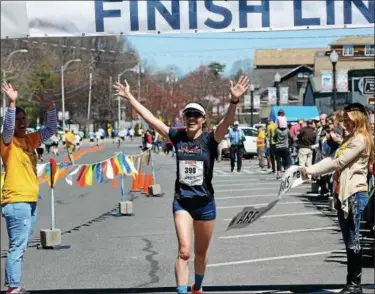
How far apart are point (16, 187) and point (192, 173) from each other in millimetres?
1618

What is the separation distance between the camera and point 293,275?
30.1 ft

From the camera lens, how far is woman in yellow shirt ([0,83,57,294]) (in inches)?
301

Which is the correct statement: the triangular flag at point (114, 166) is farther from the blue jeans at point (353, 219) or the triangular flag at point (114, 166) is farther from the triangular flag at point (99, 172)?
the blue jeans at point (353, 219)

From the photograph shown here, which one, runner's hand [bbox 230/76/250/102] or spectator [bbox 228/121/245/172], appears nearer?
runner's hand [bbox 230/76/250/102]

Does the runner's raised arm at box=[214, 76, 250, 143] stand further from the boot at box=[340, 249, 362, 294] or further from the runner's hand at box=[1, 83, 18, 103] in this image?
the runner's hand at box=[1, 83, 18, 103]

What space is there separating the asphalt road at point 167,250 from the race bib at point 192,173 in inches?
64.3

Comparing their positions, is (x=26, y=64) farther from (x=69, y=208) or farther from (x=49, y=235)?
(x=49, y=235)

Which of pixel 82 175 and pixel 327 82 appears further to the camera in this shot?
pixel 327 82

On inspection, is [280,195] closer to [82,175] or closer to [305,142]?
[82,175]

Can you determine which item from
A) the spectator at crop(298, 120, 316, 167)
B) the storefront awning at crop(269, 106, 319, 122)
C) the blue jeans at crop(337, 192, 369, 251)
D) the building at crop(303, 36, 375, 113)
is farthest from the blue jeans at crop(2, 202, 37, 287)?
the storefront awning at crop(269, 106, 319, 122)

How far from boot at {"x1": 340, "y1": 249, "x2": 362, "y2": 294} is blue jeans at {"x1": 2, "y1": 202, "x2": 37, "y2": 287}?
9.56 feet

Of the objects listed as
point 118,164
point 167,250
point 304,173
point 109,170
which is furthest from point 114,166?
point 304,173

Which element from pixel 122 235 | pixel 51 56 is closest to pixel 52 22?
pixel 122 235

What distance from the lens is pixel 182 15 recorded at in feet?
26.0
